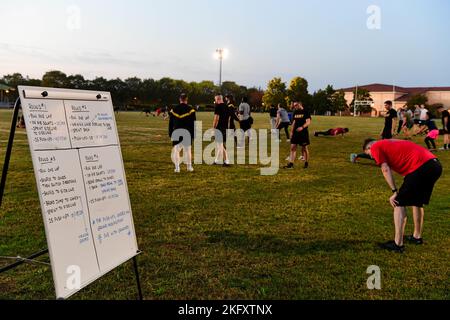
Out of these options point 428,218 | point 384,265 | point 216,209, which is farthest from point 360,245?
point 216,209

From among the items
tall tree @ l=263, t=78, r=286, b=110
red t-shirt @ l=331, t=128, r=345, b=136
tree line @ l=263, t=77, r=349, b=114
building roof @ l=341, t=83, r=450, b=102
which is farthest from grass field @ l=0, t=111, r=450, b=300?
building roof @ l=341, t=83, r=450, b=102

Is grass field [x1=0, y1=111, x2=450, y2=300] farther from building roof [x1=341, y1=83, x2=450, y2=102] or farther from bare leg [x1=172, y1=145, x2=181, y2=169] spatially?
building roof [x1=341, y1=83, x2=450, y2=102]

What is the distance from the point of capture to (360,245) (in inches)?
A: 205

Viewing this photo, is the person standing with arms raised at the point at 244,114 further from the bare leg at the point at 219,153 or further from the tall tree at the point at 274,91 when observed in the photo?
the tall tree at the point at 274,91

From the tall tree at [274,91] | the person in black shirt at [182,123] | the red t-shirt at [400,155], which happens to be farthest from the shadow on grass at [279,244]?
the tall tree at [274,91]

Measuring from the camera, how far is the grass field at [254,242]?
155 inches

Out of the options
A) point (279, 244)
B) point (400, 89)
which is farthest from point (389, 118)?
point (400, 89)

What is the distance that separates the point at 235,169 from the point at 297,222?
527 centimetres

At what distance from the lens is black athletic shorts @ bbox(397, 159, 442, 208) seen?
4.75m

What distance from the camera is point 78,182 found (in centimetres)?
318

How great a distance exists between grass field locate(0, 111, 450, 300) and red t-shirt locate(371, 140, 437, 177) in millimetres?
1172

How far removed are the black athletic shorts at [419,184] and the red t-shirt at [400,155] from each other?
0.07 m

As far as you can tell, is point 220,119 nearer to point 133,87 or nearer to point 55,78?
point 133,87

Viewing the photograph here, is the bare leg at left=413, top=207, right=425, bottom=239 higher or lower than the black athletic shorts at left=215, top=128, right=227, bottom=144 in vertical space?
lower
